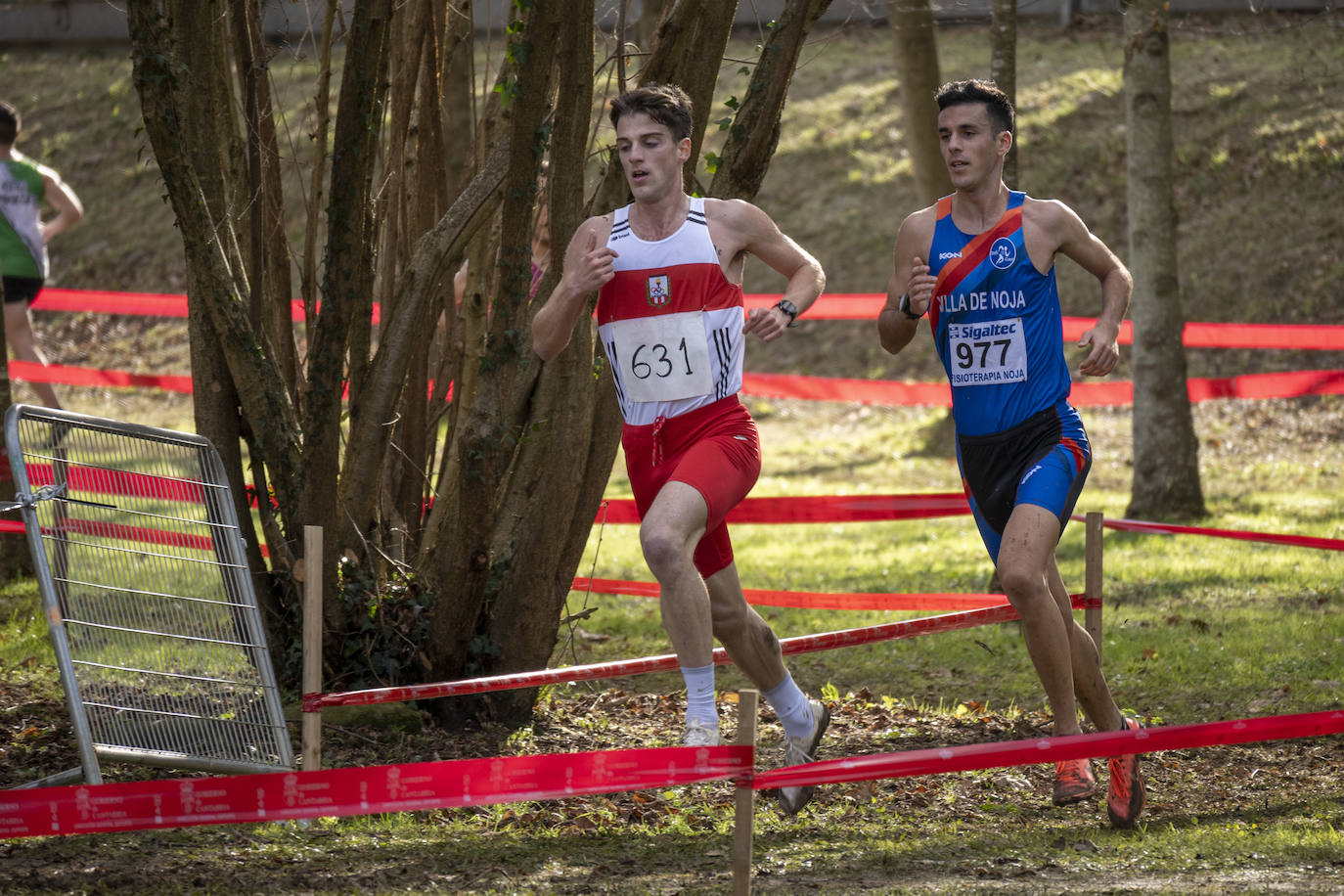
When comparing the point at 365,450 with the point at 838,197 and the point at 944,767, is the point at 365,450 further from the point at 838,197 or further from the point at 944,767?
the point at 838,197

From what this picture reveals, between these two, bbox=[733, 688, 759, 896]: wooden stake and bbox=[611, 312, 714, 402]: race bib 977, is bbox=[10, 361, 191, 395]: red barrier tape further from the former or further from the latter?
bbox=[733, 688, 759, 896]: wooden stake

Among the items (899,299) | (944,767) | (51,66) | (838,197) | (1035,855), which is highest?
(51,66)

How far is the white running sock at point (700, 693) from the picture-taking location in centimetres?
447

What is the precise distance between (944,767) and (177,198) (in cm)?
344

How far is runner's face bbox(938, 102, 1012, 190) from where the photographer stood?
16.0ft

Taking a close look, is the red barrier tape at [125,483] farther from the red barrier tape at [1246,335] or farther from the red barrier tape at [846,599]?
the red barrier tape at [1246,335]

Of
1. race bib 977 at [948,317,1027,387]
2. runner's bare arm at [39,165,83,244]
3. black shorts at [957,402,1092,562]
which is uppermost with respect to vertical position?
runner's bare arm at [39,165,83,244]

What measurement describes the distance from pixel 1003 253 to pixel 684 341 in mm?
1154

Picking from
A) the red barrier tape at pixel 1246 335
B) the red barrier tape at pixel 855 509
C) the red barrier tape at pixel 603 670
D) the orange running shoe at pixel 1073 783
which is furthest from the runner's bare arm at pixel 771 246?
the red barrier tape at pixel 1246 335

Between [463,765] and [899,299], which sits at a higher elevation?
[899,299]

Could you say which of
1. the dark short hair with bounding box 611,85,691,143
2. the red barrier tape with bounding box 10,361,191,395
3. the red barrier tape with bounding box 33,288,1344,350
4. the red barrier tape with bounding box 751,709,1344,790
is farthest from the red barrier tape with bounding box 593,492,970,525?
the red barrier tape with bounding box 10,361,191,395

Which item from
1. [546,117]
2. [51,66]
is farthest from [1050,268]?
[51,66]

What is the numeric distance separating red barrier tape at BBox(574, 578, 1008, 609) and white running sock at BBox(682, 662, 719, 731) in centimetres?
237

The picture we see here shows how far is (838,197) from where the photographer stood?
2106 cm
